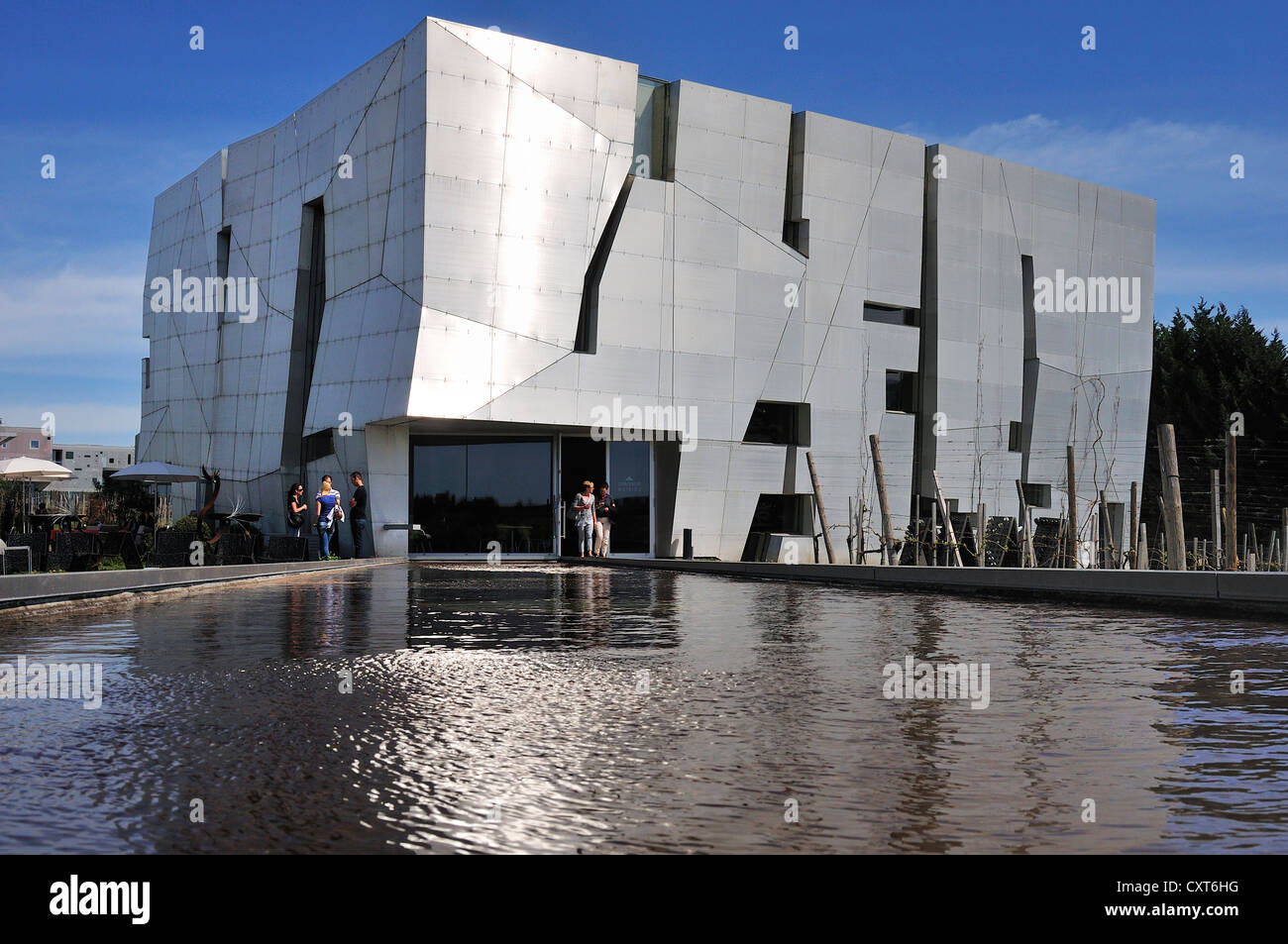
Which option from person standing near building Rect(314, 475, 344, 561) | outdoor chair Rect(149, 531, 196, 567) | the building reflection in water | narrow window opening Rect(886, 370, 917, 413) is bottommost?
the building reflection in water

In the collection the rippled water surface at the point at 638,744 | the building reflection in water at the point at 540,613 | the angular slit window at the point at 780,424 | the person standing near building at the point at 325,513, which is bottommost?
the building reflection in water at the point at 540,613

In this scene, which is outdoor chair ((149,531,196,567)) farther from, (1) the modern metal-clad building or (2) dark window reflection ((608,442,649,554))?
(2) dark window reflection ((608,442,649,554))

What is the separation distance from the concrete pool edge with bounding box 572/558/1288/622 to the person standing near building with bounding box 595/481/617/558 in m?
12.3

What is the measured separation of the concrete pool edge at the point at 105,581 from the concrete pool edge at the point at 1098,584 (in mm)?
8495

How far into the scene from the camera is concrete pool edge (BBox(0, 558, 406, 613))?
11.1 metres

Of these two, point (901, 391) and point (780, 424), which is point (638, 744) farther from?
point (901, 391)

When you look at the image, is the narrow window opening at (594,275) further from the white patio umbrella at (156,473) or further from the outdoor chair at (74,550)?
the outdoor chair at (74,550)

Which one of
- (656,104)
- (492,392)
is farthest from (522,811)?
(656,104)

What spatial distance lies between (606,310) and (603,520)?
18.1 feet

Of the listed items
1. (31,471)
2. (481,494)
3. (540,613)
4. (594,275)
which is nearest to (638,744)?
(540,613)

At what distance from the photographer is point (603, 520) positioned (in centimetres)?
3203

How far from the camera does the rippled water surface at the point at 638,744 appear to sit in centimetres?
346

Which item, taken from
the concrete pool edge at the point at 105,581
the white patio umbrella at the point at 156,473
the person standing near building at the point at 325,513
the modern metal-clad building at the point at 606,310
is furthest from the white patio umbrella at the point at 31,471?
the concrete pool edge at the point at 105,581

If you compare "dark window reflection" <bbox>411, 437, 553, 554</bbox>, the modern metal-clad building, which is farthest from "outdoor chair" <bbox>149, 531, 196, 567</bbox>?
→ "dark window reflection" <bbox>411, 437, 553, 554</bbox>
